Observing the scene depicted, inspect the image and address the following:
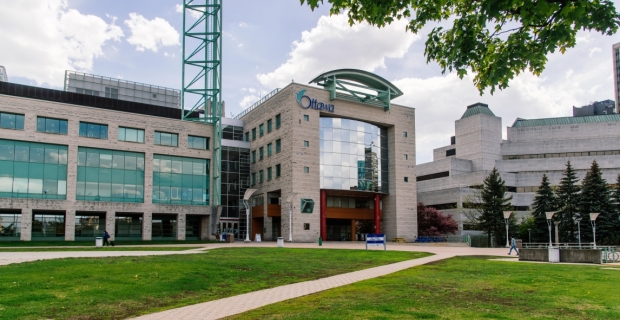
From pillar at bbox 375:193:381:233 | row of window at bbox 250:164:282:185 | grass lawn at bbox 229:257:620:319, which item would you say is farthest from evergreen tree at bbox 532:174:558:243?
grass lawn at bbox 229:257:620:319

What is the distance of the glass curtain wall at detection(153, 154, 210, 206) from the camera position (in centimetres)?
5753

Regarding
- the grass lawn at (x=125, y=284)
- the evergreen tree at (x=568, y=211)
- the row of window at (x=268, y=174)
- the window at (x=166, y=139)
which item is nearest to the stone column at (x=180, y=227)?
the window at (x=166, y=139)

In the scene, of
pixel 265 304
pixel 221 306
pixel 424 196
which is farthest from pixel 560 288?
pixel 424 196

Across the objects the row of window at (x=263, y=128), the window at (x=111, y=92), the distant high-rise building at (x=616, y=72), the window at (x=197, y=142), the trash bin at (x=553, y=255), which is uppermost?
the distant high-rise building at (x=616, y=72)

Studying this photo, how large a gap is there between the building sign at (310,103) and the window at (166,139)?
1495 centimetres

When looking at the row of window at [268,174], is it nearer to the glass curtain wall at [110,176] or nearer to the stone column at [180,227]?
the stone column at [180,227]

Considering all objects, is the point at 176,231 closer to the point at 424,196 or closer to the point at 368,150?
the point at 368,150

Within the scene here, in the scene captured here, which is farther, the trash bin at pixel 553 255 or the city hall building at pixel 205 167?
the city hall building at pixel 205 167

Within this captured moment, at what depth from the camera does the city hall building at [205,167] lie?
50969mm

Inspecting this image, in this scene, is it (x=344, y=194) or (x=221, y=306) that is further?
(x=344, y=194)

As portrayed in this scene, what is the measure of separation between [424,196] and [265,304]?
8473 centimetres

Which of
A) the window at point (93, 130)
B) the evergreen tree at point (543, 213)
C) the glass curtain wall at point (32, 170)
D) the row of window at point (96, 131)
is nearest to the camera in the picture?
the glass curtain wall at point (32, 170)

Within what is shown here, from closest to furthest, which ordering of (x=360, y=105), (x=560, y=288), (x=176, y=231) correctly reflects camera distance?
(x=560, y=288) → (x=176, y=231) → (x=360, y=105)

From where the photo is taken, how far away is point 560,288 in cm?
1399
